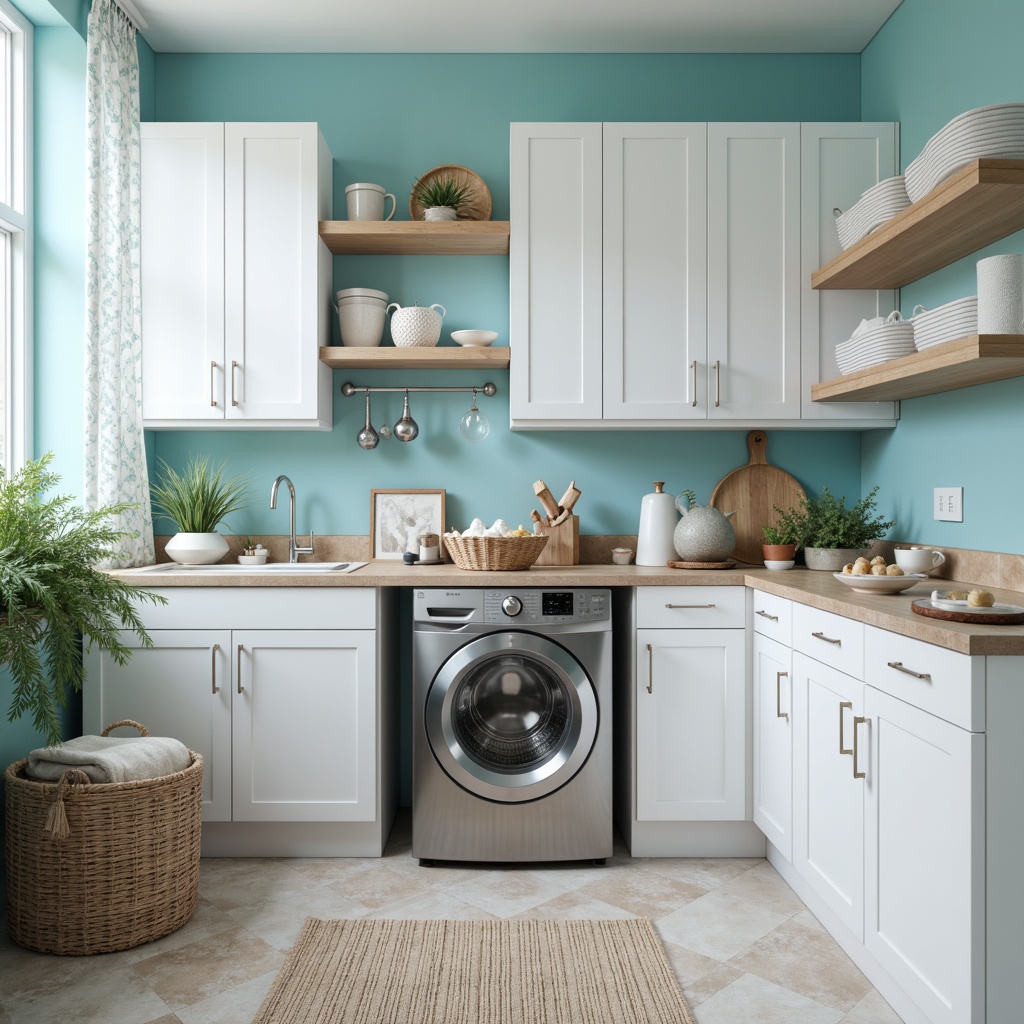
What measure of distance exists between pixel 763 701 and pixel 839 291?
1.45 meters

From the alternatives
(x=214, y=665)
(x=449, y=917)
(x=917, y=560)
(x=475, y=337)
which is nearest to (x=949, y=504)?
(x=917, y=560)

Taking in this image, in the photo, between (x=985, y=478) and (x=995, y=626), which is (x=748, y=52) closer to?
(x=985, y=478)

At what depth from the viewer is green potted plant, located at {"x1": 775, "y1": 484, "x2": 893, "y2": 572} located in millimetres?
2873

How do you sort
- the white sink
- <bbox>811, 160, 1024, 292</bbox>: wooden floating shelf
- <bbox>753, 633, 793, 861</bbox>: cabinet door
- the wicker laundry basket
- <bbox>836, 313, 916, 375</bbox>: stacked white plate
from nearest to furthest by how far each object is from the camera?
<bbox>811, 160, 1024, 292</bbox>: wooden floating shelf < the wicker laundry basket < <bbox>753, 633, 793, 861</bbox>: cabinet door < <bbox>836, 313, 916, 375</bbox>: stacked white plate < the white sink

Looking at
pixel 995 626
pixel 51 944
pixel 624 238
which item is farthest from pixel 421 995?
pixel 624 238

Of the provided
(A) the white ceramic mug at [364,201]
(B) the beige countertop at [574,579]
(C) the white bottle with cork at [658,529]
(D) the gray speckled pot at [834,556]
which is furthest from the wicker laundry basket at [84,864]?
(D) the gray speckled pot at [834,556]

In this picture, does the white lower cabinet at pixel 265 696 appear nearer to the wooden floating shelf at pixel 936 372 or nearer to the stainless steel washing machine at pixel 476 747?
the stainless steel washing machine at pixel 476 747

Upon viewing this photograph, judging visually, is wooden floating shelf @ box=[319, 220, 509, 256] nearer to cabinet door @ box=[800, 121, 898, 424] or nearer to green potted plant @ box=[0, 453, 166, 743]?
cabinet door @ box=[800, 121, 898, 424]

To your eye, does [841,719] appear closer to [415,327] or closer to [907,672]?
[907,672]

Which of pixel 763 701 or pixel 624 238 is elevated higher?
pixel 624 238

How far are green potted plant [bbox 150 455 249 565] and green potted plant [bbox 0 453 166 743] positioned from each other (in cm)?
74

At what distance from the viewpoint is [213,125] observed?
9.66 feet

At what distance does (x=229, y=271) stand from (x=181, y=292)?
184 mm

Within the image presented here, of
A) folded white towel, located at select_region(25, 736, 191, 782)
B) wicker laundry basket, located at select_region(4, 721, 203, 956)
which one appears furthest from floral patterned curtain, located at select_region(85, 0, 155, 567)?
wicker laundry basket, located at select_region(4, 721, 203, 956)
